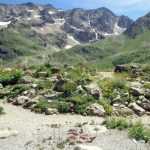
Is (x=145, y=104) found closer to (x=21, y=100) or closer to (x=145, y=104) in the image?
(x=145, y=104)

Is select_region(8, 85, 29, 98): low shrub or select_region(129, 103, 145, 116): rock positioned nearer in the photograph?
select_region(129, 103, 145, 116): rock

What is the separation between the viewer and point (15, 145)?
21.6 m

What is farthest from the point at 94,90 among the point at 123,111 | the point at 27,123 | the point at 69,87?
the point at 27,123

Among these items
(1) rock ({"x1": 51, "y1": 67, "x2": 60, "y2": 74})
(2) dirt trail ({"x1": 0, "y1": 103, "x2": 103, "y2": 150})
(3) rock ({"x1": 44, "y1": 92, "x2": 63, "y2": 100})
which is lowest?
(2) dirt trail ({"x1": 0, "y1": 103, "x2": 103, "y2": 150})

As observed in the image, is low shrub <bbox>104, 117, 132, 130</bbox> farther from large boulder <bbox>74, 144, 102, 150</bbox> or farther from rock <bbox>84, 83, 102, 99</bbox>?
A: rock <bbox>84, 83, 102, 99</bbox>

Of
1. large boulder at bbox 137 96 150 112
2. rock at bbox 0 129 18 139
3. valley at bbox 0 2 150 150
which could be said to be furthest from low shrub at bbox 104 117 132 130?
large boulder at bbox 137 96 150 112

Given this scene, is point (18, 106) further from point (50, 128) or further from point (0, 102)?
point (50, 128)

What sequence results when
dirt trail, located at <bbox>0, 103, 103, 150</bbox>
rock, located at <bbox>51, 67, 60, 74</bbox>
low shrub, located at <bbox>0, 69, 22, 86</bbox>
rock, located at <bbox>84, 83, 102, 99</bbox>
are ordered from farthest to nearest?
rock, located at <bbox>51, 67, 60, 74</bbox> → low shrub, located at <bbox>0, 69, 22, 86</bbox> → rock, located at <bbox>84, 83, 102, 99</bbox> → dirt trail, located at <bbox>0, 103, 103, 150</bbox>

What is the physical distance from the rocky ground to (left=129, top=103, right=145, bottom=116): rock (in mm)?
965

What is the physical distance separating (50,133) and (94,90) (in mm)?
10088

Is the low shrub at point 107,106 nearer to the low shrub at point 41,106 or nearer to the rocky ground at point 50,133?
the rocky ground at point 50,133

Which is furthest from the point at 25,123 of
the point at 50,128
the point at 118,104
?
the point at 118,104

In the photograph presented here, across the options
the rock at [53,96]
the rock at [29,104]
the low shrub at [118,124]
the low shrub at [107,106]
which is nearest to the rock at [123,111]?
the low shrub at [107,106]

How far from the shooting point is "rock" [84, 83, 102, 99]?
107 ft
